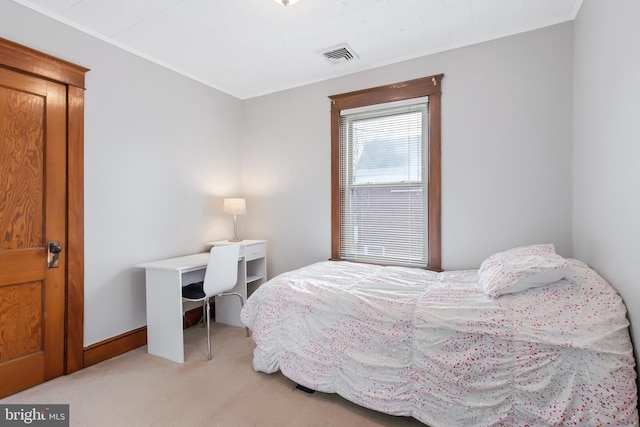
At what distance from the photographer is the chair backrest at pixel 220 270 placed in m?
2.54

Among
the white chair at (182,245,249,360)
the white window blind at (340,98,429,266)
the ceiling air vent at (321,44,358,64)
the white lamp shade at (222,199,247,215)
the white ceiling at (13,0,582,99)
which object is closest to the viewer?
the white ceiling at (13,0,582,99)

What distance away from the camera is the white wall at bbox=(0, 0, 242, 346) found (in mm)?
2371

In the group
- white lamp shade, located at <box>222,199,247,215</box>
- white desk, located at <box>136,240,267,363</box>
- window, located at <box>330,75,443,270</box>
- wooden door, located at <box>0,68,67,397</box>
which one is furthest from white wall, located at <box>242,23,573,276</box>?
wooden door, located at <box>0,68,67,397</box>

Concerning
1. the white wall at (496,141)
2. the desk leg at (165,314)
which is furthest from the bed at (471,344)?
the desk leg at (165,314)

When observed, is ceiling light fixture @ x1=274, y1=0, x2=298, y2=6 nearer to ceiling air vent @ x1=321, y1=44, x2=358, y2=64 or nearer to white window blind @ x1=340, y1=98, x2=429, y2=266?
ceiling air vent @ x1=321, y1=44, x2=358, y2=64

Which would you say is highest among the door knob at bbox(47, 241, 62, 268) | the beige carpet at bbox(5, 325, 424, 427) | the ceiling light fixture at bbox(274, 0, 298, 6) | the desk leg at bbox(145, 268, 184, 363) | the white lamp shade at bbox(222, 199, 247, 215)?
the ceiling light fixture at bbox(274, 0, 298, 6)

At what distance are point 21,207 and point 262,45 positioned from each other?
2.17 meters

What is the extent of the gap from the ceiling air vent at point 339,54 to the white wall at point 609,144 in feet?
5.52

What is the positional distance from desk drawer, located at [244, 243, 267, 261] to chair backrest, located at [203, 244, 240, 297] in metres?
0.42

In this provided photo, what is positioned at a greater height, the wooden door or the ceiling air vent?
the ceiling air vent

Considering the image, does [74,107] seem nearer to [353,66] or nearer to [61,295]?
[61,295]

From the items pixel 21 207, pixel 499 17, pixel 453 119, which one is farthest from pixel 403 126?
pixel 21 207

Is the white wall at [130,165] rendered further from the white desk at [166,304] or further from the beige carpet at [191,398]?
the beige carpet at [191,398]

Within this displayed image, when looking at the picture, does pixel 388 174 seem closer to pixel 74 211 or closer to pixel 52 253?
pixel 74 211
